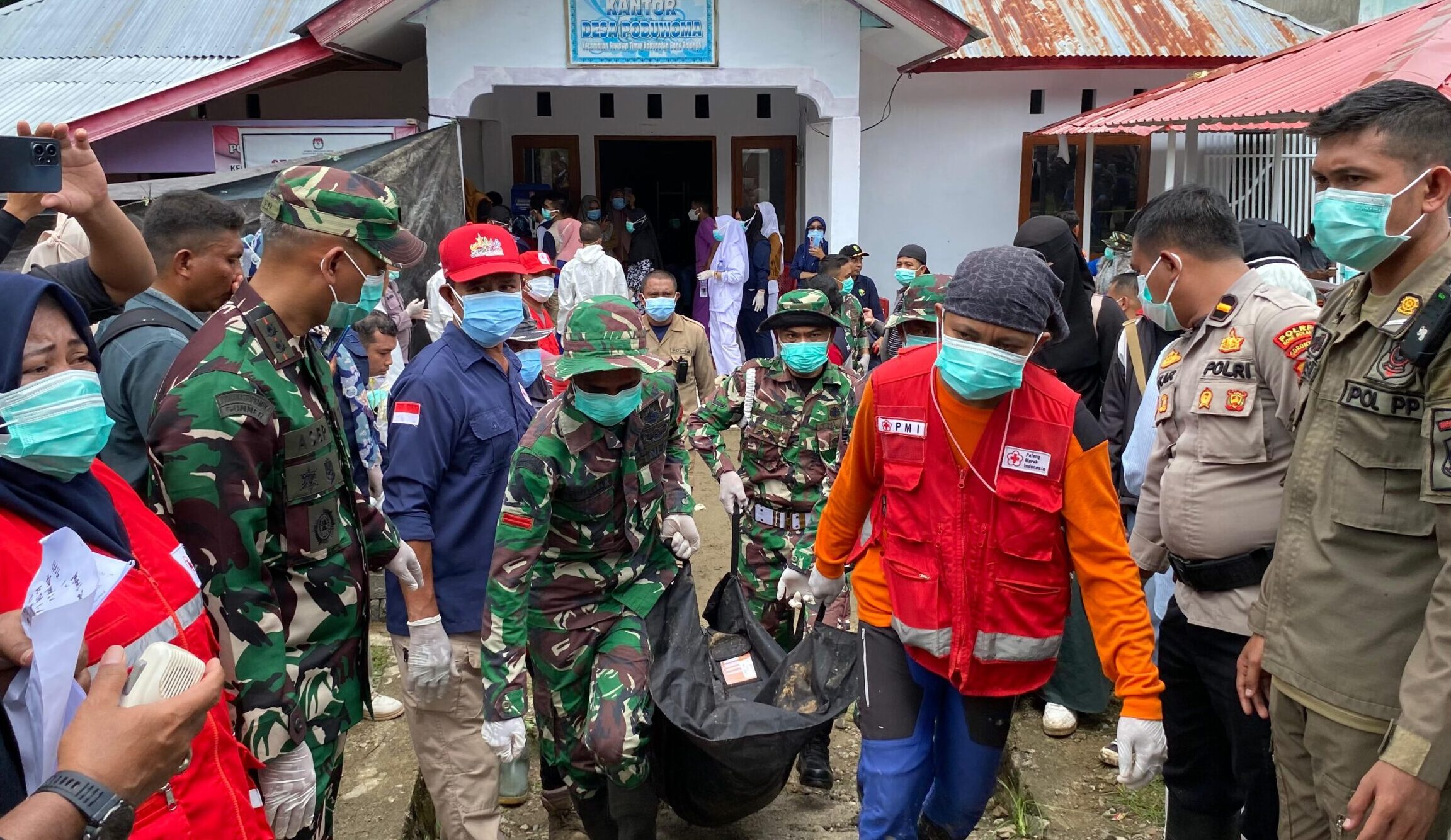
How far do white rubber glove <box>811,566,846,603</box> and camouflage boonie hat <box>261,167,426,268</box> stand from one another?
5.23ft

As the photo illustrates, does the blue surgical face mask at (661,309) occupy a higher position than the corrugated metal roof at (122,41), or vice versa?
the corrugated metal roof at (122,41)

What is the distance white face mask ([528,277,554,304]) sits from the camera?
6930 mm

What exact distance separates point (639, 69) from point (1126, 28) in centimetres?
677

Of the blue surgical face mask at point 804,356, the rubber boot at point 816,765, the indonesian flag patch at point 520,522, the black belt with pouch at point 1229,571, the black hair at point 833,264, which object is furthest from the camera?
the black hair at point 833,264

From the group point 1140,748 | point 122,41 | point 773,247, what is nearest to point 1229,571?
point 1140,748

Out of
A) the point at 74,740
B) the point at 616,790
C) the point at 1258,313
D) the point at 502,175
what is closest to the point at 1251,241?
the point at 1258,313

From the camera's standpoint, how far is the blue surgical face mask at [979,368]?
8.81 ft

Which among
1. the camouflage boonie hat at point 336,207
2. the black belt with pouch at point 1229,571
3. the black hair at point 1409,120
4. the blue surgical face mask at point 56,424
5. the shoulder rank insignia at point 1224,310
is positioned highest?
the black hair at point 1409,120

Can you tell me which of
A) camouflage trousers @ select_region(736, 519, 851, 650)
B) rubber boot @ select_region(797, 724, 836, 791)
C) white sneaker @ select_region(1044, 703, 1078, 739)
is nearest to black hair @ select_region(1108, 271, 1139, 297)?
white sneaker @ select_region(1044, 703, 1078, 739)

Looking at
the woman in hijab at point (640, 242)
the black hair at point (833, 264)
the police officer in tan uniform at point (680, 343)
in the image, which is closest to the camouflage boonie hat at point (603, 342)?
the police officer in tan uniform at point (680, 343)

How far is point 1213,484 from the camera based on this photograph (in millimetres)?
2809

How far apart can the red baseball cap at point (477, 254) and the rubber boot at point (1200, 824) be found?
113 inches

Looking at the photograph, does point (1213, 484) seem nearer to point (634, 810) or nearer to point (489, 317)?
point (634, 810)

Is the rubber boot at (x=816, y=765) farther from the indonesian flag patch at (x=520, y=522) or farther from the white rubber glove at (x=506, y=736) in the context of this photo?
the indonesian flag patch at (x=520, y=522)
